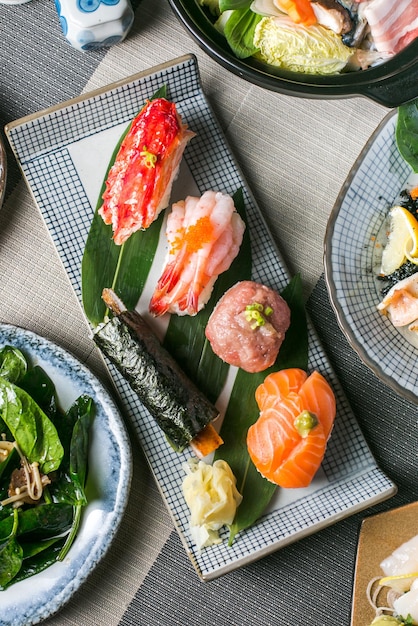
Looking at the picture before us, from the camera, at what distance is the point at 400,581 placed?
2.32 meters

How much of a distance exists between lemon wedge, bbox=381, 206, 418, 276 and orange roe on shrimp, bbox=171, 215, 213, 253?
542 mm

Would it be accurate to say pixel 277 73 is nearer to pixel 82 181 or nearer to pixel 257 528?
pixel 82 181

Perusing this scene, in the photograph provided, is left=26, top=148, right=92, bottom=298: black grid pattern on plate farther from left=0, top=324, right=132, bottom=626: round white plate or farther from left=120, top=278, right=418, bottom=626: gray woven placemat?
left=120, top=278, right=418, bottom=626: gray woven placemat

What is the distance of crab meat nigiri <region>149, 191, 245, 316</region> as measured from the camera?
2.21 meters

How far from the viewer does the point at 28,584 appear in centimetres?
231

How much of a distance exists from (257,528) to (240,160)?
3.90 feet

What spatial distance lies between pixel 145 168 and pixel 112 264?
34 centimetres

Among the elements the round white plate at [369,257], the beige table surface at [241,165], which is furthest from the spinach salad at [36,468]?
the round white plate at [369,257]

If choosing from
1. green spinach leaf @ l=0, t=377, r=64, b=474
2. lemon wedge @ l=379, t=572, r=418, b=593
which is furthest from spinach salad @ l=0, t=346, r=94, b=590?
lemon wedge @ l=379, t=572, r=418, b=593

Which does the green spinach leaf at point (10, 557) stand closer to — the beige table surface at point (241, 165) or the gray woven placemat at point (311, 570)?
the beige table surface at point (241, 165)

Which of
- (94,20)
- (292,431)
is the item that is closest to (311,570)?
(292,431)

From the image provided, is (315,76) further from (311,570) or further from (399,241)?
(311,570)

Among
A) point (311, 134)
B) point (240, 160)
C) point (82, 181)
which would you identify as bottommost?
point (82, 181)

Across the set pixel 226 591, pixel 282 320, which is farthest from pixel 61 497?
pixel 282 320
